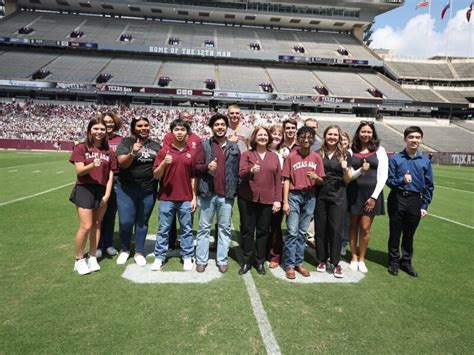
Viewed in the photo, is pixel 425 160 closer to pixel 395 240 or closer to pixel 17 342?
pixel 395 240

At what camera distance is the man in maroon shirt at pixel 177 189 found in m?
4.32

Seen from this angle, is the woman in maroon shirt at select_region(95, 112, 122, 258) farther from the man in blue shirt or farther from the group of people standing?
the man in blue shirt

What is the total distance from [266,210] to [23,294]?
10.1 feet

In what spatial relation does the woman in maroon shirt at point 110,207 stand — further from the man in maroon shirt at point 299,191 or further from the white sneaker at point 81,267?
the man in maroon shirt at point 299,191

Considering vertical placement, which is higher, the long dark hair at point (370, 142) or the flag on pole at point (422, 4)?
the flag on pole at point (422, 4)

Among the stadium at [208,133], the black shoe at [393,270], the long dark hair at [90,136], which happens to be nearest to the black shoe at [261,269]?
the stadium at [208,133]

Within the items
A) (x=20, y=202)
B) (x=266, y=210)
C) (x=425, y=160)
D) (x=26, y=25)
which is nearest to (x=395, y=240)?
(x=425, y=160)

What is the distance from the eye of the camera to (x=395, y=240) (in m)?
4.77

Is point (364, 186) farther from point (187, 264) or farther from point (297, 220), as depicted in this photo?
point (187, 264)

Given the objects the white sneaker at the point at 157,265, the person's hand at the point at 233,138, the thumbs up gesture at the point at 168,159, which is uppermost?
the person's hand at the point at 233,138

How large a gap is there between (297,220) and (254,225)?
1.99 ft

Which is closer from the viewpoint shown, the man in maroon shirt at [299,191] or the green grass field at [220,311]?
the green grass field at [220,311]

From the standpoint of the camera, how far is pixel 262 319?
334 centimetres

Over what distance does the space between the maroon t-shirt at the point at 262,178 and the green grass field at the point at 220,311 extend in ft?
3.63
